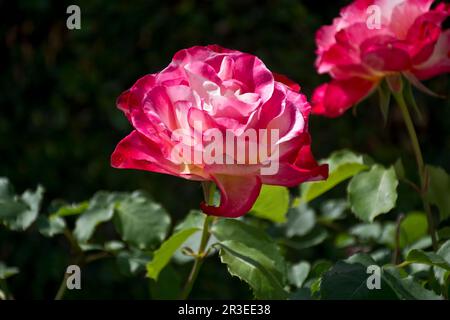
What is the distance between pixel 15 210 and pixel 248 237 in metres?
0.28

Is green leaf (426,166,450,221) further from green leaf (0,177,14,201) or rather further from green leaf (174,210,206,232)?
green leaf (0,177,14,201)

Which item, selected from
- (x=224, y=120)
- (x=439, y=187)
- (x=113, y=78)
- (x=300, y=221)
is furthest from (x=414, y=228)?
(x=113, y=78)

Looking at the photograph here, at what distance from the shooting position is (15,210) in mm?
946

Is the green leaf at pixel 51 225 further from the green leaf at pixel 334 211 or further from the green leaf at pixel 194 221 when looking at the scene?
the green leaf at pixel 334 211

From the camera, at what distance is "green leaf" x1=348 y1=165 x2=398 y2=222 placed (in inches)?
35.5

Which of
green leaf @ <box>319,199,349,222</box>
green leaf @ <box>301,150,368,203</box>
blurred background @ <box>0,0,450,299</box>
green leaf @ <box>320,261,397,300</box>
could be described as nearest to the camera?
green leaf @ <box>320,261,397,300</box>

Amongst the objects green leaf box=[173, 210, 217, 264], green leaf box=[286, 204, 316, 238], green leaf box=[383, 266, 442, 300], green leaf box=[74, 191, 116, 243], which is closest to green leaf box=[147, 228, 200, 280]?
green leaf box=[173, 210, 217, 264]

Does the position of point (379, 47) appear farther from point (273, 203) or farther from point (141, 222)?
point (141, 222)

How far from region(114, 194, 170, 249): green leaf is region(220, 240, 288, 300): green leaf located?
162 mm

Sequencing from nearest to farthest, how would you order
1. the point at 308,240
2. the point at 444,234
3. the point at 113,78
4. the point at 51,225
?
the point at 444,234 < the point at 51,225 < the point at 308,240 < the point at 113,78

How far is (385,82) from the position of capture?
3.20 ft

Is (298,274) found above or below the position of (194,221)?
below
